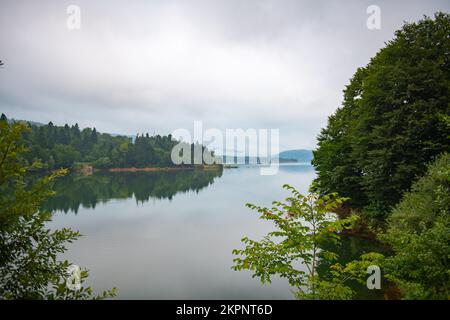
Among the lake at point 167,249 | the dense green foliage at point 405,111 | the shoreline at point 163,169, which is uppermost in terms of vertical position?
the dense green foliage at point 405,111

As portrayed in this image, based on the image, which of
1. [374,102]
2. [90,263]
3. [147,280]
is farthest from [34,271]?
[374,102]

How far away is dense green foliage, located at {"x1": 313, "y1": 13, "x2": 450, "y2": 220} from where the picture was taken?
16906 millimetres

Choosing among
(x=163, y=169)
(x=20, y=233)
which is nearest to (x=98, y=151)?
(x=163, y=169)

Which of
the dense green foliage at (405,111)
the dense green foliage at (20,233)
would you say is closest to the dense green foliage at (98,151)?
the dense green foliage at (405,111)

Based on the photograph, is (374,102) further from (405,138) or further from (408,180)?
(408,180)

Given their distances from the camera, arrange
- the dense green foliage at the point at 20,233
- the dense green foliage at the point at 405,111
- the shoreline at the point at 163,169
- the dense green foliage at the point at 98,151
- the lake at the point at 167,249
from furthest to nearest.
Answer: the shoreline at the point at 163,169 < the dense green foliage at the point at 98,151 < the dense green foliage at the point at 405,111 < the lake at the point at 167,249 < the dense green foliage at the point at 20,233

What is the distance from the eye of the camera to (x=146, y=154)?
13475 cm

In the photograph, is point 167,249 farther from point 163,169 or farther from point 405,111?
point 163,169

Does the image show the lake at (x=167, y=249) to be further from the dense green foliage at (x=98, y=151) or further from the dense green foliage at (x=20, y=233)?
the dense green foliage at (x=98, y=151)

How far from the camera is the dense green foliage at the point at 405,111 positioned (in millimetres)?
16906

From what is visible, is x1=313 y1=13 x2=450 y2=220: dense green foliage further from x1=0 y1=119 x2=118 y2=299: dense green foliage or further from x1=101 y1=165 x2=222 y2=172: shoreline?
x1=101 y1=165 x2=222 y2=172: shoreline

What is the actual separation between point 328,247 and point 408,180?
681 cm

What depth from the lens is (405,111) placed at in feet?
58.5

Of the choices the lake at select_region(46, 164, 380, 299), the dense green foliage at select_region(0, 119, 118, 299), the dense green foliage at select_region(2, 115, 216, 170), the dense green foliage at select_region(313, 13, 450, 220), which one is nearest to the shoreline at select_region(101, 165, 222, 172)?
the dense green foliage at select_region(2, 115, 216, 170)
